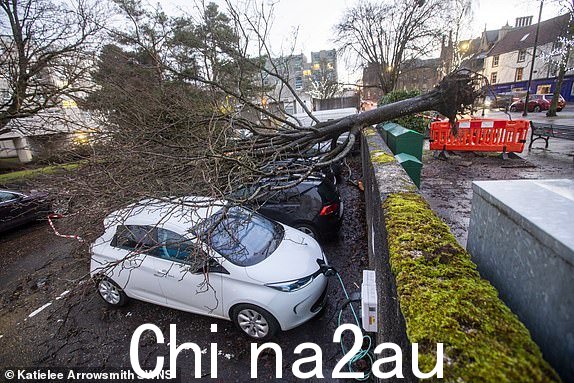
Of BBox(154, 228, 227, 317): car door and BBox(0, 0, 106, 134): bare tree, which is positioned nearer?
BBox(154, 228, 227, 317): car door

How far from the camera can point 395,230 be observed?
98.3 inches

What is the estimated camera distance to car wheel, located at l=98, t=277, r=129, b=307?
4.47 m

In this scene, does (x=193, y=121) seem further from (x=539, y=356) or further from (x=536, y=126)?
(x=536, y=126)

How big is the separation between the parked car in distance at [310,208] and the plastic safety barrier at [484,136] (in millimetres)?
6005

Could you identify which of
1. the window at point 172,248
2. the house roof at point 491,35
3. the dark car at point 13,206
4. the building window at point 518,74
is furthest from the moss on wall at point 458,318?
the house roof at point 491,35

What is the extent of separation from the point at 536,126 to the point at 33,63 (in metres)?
19.3

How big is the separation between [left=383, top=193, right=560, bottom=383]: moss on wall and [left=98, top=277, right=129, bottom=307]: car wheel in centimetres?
436

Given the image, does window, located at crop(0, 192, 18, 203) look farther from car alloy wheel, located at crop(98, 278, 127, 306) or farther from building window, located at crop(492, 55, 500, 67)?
building window, located at crop(492, 55, 500, 67)

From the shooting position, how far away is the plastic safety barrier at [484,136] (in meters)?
9.68

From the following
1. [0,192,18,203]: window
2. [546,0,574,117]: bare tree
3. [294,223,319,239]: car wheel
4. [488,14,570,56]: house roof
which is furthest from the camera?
[488,14,570,56]: house roof

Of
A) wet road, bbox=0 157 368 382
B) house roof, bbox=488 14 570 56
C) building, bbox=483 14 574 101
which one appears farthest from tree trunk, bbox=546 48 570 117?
wet road, bbox=0 157 368 382

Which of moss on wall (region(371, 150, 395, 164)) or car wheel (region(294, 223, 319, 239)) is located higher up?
moss on wall (region(371, 150, 395, 164))

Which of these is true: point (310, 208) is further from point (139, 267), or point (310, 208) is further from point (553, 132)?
point (553, 132)

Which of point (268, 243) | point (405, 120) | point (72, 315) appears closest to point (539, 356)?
point (268, 243)
